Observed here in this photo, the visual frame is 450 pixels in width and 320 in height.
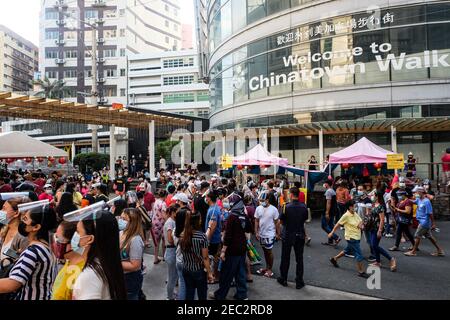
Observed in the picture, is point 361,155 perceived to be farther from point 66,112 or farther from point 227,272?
point 66,112

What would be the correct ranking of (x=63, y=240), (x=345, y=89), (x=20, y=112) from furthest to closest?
(x=345, y=89) → (x=20, y=112) → (x=63, y=240)

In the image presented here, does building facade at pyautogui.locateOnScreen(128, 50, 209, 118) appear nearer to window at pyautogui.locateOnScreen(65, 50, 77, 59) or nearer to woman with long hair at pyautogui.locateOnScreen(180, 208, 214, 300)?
window at pyautogui.locateOnScreen(65, 50, 77, 59)

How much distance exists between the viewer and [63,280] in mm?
2689

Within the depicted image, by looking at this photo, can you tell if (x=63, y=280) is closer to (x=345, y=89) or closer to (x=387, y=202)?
(x=387, y=202)

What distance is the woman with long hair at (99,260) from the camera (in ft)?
8.27

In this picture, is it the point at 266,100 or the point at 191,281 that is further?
the point at 266,100

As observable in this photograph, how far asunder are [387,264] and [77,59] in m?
65.6

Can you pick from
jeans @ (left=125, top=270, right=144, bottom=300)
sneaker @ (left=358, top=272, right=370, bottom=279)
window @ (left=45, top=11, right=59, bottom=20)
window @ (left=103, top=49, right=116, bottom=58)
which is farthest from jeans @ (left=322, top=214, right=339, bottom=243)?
window @ (left=45, top=11, right=59, bottom=20)

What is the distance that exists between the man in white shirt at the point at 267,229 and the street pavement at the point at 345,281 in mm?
341

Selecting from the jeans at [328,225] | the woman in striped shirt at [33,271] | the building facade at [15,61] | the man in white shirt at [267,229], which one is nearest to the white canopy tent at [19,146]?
the man in white shirt at [267,229]

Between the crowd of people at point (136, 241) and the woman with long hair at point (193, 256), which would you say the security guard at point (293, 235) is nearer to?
the crowd of people at point (136, 241)

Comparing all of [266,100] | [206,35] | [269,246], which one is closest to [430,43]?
[266,100]

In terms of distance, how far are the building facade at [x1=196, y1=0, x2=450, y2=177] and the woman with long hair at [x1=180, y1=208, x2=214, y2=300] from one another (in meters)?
16.0

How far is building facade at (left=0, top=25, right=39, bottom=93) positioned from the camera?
79.0 metres
